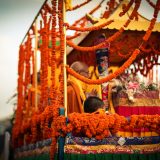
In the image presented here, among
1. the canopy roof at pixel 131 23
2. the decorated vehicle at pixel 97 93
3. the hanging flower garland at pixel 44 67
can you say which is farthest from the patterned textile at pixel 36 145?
the canopy roof at pixel 131 23

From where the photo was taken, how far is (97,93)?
7.03 m

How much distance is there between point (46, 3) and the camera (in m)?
6.93

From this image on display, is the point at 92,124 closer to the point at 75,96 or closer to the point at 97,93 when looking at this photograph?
the point at 75,96

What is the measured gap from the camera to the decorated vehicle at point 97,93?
5250mm

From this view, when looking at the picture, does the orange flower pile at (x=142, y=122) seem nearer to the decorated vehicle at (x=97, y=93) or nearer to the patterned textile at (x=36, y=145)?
the decorated vehicle at (x=97, y=93)

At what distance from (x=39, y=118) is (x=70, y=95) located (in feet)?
2.50

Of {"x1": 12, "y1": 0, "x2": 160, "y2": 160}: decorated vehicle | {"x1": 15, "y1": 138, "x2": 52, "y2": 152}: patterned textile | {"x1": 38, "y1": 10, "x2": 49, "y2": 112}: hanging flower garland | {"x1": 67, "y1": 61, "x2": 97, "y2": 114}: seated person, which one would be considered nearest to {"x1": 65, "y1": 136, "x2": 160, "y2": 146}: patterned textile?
{"x1": 12, "y1": 0, "x2": 160, "y2": 160}: decorated vehicle

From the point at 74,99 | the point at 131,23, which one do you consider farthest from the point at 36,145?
the point at 131,23

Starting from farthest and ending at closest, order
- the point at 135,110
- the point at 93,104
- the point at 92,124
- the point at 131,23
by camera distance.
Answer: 1. the point at 131,23
2. the point at 135,110
3. the point at 93,104
4. the point at 92,124

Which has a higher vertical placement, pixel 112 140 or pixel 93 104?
pixel 93 104

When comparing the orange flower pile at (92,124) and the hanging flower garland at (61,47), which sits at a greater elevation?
the hanging flower garland at (61,47)

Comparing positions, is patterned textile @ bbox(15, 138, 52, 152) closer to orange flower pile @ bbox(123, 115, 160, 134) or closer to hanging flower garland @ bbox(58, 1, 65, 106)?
hanging flower garland @ bbox(58, 1, 65, 106)

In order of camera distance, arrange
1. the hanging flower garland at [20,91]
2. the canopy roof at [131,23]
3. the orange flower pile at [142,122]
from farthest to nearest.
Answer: the hanging flower garland at [20,91]
the canopy roof at [131,23]
the orange flower pile at [142,122]

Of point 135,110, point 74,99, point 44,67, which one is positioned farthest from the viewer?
point 44,67
